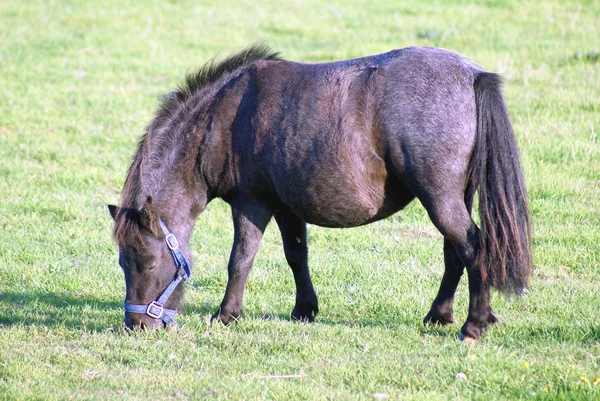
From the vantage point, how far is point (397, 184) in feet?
18.0

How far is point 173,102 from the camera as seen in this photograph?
19.8 feet

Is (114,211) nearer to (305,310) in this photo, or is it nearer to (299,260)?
(299,260)

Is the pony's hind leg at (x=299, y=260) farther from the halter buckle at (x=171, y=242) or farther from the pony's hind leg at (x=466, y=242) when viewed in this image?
the pony's hind leg at (x=466, y=242)

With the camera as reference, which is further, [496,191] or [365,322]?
[365,322]

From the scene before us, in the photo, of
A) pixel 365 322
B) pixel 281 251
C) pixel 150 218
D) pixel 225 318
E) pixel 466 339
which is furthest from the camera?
pixel 281 251

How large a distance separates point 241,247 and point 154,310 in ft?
2.45

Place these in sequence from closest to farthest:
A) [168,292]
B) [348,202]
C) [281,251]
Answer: [348,202] < [168,292] < [281,251]

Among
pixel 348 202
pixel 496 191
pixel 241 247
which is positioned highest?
pixel 496 191

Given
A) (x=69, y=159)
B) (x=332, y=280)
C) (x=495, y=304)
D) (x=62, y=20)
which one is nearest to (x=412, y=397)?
(x=495, y=304)

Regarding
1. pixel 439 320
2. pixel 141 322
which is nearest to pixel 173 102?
pixel 141 322

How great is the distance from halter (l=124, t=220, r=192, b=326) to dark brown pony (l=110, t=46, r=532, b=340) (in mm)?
35

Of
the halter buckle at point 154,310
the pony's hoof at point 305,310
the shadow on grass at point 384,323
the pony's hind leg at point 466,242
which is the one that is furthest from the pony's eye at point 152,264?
the pony's hind leg at point 466,242

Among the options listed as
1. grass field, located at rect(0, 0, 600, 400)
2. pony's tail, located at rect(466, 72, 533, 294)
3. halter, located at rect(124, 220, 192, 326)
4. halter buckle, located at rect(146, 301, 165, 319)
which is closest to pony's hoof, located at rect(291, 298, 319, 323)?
grass field, located at rect(0, 0, 600, 400)

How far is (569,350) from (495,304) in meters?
1.11
